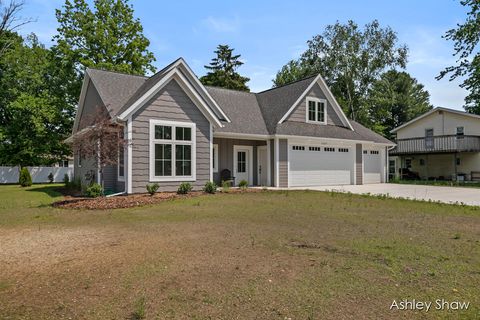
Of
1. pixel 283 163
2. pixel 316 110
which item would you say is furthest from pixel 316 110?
pixel 283 163

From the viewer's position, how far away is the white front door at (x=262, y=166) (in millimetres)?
19655

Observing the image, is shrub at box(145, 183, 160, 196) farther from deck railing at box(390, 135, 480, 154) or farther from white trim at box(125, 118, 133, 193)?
deck railing at box(390, 135, 480, 154)

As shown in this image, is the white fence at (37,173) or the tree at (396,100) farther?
the tree at (396,100)

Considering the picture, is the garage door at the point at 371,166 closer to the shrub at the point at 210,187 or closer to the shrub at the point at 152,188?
the shrub at the point at 210,187

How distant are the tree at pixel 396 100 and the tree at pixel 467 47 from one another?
41.8 ft

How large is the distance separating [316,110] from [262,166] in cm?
514

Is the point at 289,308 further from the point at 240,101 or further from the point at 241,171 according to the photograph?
the point at 240,101

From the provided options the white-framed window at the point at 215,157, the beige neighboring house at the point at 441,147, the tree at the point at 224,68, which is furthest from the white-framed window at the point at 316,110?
the tree at the point at 224,68

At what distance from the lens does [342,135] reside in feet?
68.7

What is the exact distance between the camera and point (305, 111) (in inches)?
818

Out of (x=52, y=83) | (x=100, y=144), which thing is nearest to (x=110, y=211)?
(x=100, y=144)

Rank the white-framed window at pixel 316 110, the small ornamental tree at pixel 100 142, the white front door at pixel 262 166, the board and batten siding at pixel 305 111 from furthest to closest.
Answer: the white-framed window at pixel 316 110 → the board and batten siding at pixel 305 111 → the white front door at pixel 262 166 → the small ornamental tree at pixel 100 142

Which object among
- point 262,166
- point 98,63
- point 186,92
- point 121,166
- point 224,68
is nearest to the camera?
point 121,166

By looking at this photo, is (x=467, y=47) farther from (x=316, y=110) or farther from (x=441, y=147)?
(x=316, y=110)
